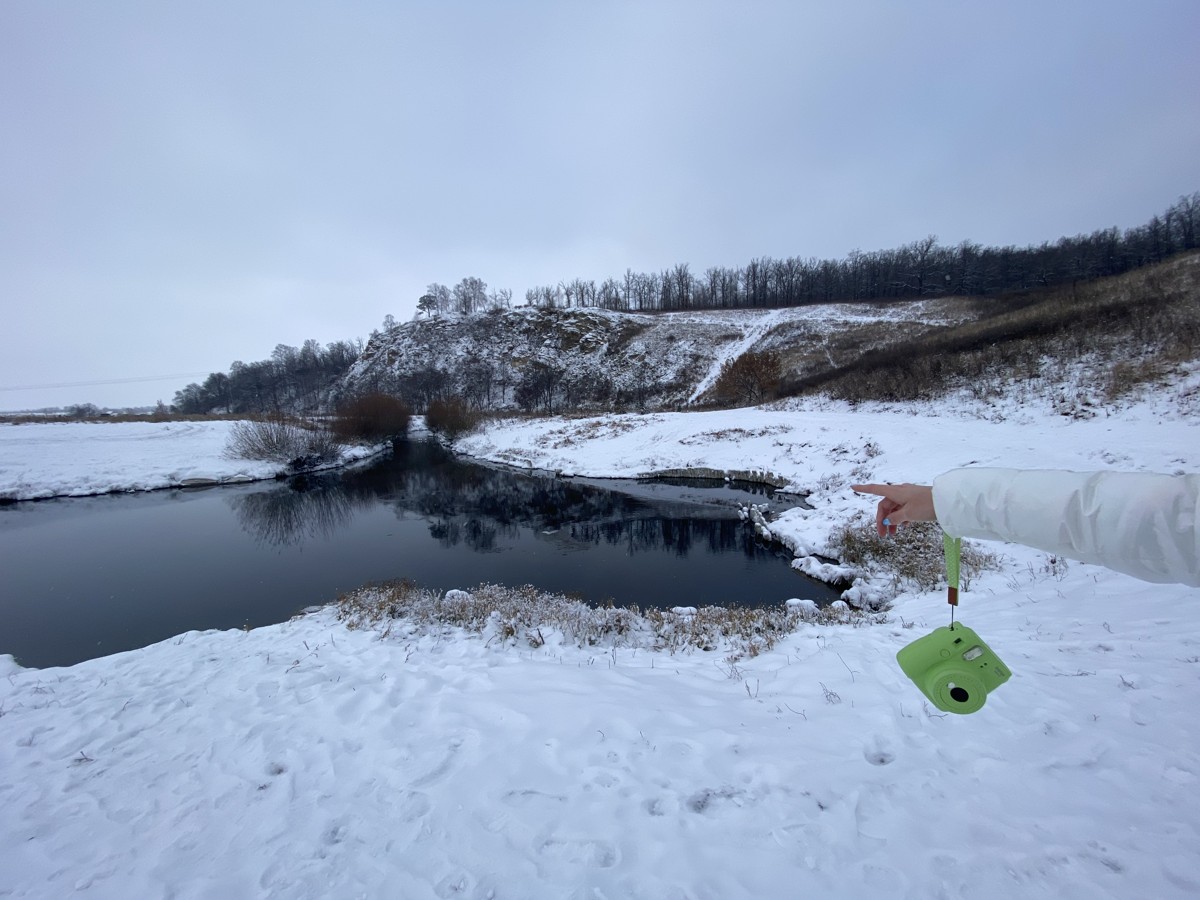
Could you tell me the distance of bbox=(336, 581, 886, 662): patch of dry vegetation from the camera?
6.45 metres

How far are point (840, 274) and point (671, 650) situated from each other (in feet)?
287

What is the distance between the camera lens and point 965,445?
50.4 ft

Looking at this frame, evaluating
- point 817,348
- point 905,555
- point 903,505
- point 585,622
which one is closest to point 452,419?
point 585,622

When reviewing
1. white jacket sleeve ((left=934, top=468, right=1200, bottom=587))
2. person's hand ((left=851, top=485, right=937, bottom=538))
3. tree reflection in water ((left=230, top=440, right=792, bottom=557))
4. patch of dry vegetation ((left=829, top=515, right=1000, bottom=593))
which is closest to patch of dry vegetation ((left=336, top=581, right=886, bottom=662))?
patch of dry vegetation ((left=829, top=515, right=1000, bottom=593))

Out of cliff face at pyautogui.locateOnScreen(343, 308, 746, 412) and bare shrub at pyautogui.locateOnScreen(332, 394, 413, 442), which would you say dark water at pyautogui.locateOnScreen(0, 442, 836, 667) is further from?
cliff face at pyautogui.locateOnScreen(343, 308, 746, 412)

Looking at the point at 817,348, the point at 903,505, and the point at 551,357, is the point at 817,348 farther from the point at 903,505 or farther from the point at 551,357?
the point at 903,505

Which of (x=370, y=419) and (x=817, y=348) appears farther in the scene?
(x=817, y=348)

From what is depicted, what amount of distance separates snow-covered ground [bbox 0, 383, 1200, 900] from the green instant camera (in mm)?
828

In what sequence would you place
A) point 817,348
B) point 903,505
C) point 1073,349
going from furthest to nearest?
point 817,348 → point 1073,349 → point 903,505

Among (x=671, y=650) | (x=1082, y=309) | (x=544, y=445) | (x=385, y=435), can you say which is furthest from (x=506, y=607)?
(x=385, y=435)

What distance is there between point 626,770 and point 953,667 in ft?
7.55

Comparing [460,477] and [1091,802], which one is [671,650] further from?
[460,477]

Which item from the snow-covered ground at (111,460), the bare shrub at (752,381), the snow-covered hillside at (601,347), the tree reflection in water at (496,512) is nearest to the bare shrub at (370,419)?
the snow-covered ground at (111,460)

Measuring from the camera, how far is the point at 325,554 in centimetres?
1359
